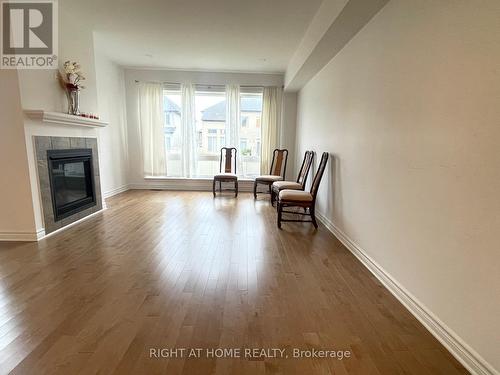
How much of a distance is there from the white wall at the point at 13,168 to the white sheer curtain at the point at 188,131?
3.44m

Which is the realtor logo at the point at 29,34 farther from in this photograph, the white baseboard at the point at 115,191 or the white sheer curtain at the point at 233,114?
the white sheer curtain at the point at 233,114

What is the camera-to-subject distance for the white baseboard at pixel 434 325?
126 cm

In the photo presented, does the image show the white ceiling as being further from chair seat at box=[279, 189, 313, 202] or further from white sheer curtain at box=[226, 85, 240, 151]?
chair seat at box=[279, 189, 313, 202]

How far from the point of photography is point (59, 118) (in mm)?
2979

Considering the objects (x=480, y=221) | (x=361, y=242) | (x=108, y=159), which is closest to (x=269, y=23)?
(x=361, y=242)

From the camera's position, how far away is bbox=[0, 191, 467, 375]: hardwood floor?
1.31 meters

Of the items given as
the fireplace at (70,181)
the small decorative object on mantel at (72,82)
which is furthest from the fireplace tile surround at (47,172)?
the small decorative object on mantel at (72,82)

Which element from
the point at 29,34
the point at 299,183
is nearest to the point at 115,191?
the point at 29,34

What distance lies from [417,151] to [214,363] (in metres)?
1.79

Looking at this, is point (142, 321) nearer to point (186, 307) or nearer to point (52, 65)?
point (186, 307)

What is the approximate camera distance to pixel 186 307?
1734 millimetres

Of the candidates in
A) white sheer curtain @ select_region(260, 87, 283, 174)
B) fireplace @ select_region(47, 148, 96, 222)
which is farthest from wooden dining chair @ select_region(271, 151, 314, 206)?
fireplace @ select_region(47, 148, 96, 222)

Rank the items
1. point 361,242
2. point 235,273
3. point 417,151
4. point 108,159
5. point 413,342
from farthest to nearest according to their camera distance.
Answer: point 108,159 < point 361,242 < point 235,273 < point 417,151 < point 413,342

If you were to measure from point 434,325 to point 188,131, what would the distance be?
551cm
